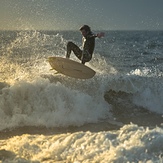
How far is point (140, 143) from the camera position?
217 inches

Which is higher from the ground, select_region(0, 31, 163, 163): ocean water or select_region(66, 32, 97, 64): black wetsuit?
select_region(66, 32, 97, 64): black wetsuit

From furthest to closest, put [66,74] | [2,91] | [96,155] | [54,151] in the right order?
[66,74] → [2,91] → [54,151] → [96,155]

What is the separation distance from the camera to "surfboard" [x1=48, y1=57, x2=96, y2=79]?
11891mm

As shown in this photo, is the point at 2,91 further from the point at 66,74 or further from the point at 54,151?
the point at 54,151

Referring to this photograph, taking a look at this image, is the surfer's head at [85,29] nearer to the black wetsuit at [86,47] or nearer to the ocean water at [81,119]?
the black wetsuit at [86,47]

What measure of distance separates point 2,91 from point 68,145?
18.4ft

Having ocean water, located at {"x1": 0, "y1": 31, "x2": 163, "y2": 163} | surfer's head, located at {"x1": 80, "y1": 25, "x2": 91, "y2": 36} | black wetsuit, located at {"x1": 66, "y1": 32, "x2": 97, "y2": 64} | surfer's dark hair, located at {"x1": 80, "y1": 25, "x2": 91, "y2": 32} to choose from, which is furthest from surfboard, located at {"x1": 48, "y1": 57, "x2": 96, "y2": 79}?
surfer's dark hair, located at {"x1": 80, "y1": 25, "x2": 91, "y2": 32}

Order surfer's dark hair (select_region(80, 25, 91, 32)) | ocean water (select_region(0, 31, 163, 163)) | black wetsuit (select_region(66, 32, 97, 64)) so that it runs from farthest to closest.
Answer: black wetsuit (select_region(66, 32, 97, 64)), surfer's dark hair (select_region(80, 25, 91, 32)), ocean water (select_region(0, 31, 163, 163))

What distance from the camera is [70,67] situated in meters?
11.9

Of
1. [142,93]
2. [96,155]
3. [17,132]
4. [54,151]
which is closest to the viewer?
[96,155]

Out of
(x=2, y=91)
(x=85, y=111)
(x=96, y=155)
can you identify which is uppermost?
(x=2, y=91)

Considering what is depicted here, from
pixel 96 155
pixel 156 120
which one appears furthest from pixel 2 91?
pixel 96 155

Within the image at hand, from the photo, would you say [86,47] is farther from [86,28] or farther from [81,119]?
[81,119]

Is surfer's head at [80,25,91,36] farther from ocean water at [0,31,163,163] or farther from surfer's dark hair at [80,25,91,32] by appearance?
ocean water at [0,31,163,163]
